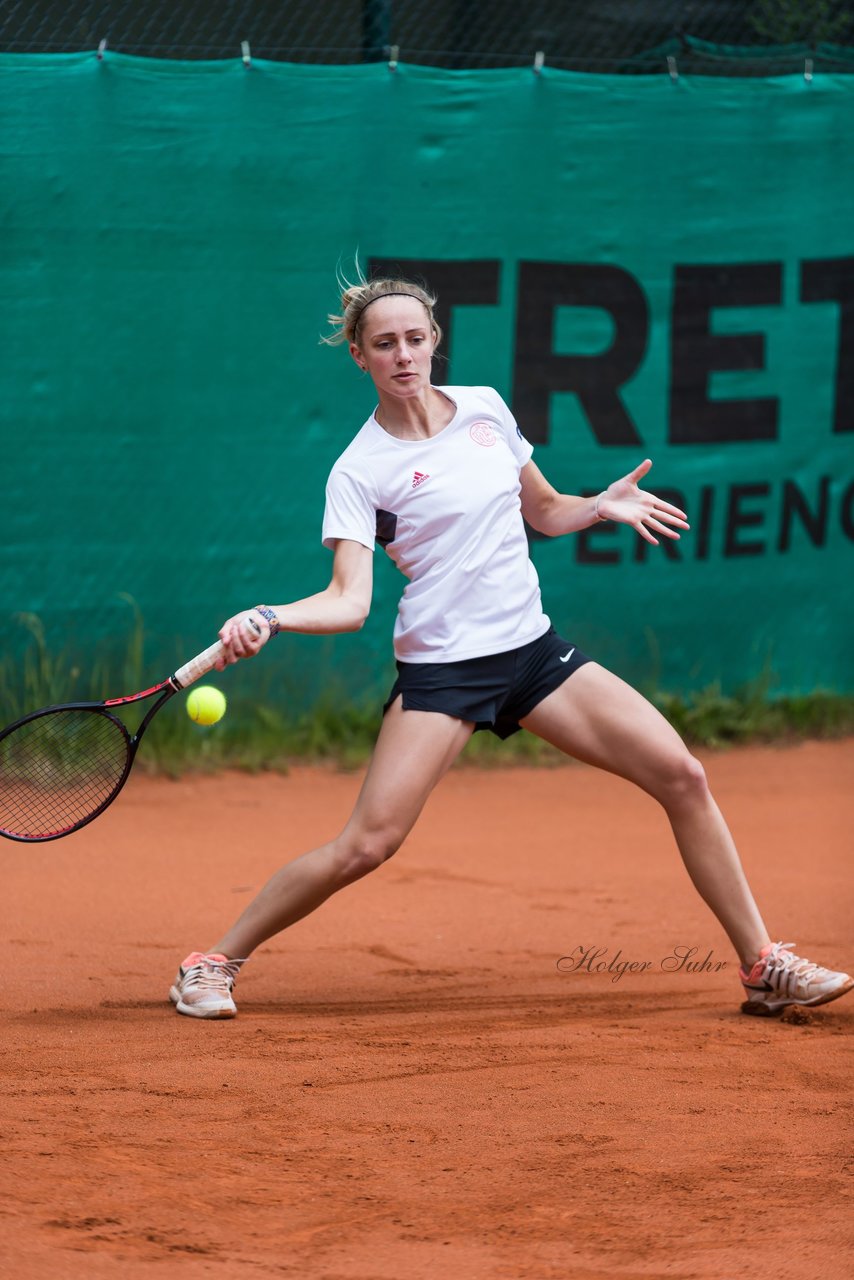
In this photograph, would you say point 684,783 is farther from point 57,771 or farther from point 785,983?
point 57,771

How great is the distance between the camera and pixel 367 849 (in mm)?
3576

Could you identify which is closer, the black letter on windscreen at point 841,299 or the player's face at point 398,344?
the player's face at point 398,344

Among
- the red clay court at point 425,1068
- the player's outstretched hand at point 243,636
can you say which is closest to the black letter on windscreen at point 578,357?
the red clay court at point 425,1068

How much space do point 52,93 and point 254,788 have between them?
259 cm

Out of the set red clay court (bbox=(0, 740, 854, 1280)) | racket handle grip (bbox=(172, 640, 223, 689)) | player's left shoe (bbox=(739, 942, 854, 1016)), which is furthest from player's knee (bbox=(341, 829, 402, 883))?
player's left shoe (bbox=(739, 942, 854, 1016))

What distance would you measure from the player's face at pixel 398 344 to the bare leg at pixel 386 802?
0.70 meters

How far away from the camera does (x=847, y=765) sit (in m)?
6.69

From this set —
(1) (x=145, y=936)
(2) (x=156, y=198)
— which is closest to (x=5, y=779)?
(1) (x=145, y=936)

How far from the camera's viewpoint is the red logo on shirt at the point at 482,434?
371cm

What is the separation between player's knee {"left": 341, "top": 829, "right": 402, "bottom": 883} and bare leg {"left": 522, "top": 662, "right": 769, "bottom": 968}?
0.43m

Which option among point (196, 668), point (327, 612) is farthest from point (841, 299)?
point (196, 668)

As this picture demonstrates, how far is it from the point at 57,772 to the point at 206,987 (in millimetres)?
1093

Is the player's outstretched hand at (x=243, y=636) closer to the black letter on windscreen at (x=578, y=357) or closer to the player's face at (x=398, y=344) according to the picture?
the player's face at (x=398, y=344)

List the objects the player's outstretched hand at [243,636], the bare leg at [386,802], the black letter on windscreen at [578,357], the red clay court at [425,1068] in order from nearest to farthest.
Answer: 1. the red clay court at [425,1068]
2. the player's outstretched hand at [243,636]
3. the bare leg at [386,802]
4. the black letter on windscreen at [578,357]
